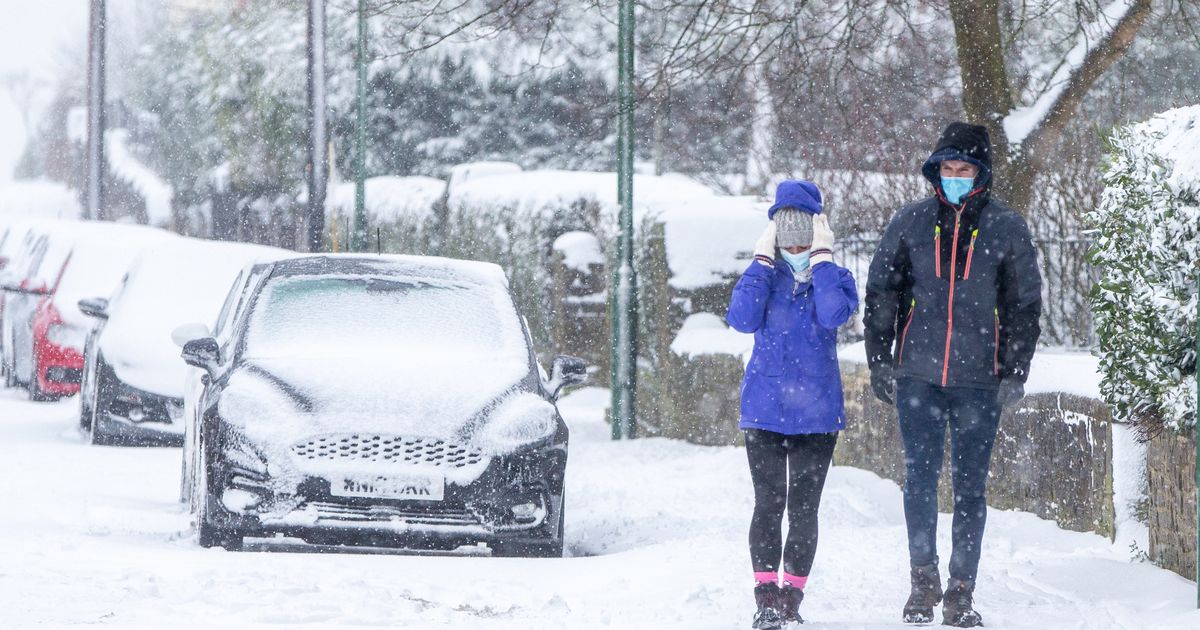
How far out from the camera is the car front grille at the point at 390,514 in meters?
7.65

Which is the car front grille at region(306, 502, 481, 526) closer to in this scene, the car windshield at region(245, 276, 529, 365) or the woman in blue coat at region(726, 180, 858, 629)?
the car windshield at region(245, 276, 529, 365)

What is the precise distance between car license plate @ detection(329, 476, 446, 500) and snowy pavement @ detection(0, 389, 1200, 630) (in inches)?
10.2

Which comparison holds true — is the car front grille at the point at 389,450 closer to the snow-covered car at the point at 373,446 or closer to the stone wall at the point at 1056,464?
the snow-covered car at the point at 373,446

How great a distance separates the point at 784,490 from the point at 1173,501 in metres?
1.83

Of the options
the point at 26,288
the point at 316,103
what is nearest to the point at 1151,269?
the point at 26,288

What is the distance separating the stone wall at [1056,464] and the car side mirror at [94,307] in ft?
19.6

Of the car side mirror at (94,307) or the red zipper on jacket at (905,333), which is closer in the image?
the red zipper on jacket at (905,333)

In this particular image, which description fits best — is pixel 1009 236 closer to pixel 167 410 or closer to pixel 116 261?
pixel 167 410

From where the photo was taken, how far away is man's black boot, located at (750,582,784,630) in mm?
6004

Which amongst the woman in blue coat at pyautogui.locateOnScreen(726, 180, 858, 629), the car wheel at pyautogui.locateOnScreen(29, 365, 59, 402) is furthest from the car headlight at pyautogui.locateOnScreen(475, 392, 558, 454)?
the car wheel at pyautogui.locateOnScreen(29, 365, 59, 402)

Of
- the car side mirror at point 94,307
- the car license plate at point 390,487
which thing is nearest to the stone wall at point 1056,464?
the car license plate at point 390,487

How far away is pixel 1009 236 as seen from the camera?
6.12 m

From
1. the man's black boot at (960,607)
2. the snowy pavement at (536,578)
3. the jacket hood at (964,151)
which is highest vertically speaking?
the jacket hood at (964,151)

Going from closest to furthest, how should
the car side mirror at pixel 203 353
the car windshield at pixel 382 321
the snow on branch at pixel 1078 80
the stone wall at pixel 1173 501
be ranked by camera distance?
the stone wall at pixel 1173 501 → the car side mirror at pixel 203 353 → the car windshield at pixel 382 321 → the snow on branch at pixel 1078 80
